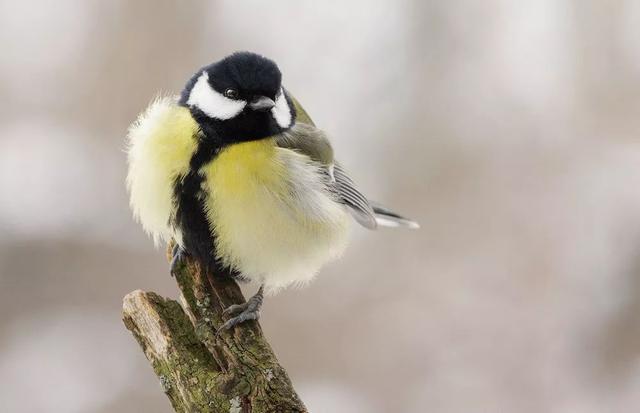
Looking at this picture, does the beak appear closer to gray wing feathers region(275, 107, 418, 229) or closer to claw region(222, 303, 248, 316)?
gray wing feathers region(275, 107, 418, 229)

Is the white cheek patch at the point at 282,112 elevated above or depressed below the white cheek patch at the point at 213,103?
below

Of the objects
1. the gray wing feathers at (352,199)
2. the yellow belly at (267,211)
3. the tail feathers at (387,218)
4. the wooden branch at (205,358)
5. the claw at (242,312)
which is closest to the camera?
the wooden branch at (205,358)

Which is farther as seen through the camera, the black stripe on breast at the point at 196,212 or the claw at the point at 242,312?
the black stripe on breast at the point at 196,212

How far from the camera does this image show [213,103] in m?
2.41

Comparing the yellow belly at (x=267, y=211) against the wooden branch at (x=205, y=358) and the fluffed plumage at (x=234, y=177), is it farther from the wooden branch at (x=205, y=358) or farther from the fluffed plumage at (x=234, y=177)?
the wooden branch at (x=205, y=358)

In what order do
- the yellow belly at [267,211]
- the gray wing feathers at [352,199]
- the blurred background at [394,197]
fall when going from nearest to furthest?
the yellow belly at [267,211] → the gray wing feathers at [352,199] → the blurred background at [394,197]

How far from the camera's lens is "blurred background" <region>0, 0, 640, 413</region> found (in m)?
3.71

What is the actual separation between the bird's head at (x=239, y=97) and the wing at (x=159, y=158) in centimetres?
6

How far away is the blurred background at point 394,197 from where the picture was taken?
371 centimetres

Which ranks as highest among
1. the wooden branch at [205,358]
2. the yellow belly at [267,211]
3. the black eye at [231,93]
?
the black eye at [231,93]

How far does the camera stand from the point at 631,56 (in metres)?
4.47

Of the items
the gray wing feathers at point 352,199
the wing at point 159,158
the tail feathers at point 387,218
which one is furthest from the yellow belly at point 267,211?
the tail feathers at point 387,218

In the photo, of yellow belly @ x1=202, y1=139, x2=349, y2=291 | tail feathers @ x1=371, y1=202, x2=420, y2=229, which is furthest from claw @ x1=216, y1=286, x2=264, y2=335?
tail feathers @ x1=371, y1=202, x2=420, y2=229

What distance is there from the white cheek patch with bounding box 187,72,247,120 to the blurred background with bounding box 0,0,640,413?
58.4 inches
